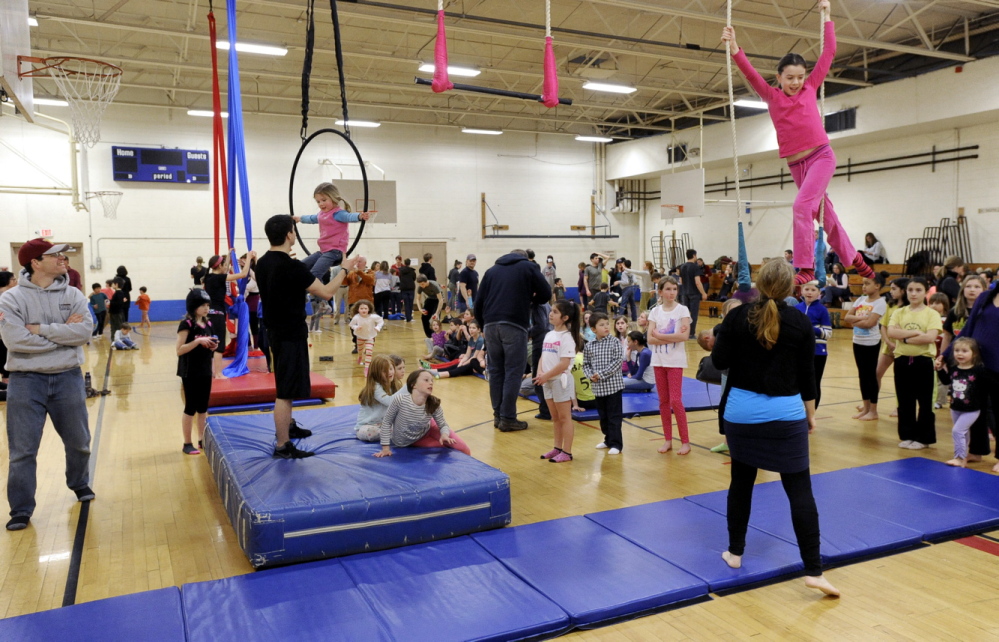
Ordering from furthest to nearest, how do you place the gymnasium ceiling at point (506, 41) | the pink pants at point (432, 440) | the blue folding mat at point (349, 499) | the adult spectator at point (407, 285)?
the adult spectator at point (407, 285) → the gymnasium ceiling at point (506, 41) → the pink pants at point (432, 440) → the blue folding mat at point (349, 499)

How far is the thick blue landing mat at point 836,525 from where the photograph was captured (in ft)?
11.3

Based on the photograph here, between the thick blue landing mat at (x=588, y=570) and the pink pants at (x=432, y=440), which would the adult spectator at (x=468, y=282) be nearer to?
the pink pants at (x=432, y=440)

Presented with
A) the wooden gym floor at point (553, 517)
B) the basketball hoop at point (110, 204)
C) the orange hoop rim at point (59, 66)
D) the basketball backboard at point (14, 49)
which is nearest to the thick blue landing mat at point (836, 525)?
the wooden gym floor at point (553, 517)

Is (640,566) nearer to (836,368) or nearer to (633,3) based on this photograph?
(836,368)

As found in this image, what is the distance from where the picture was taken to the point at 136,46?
13.9m

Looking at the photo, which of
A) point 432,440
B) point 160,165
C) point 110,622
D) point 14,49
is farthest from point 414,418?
point 160,165

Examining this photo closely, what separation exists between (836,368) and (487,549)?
7.55m

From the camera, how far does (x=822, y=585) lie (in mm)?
3027

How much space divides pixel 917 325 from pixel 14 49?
Result: 7894 millimetres

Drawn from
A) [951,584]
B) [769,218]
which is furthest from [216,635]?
[769,218]

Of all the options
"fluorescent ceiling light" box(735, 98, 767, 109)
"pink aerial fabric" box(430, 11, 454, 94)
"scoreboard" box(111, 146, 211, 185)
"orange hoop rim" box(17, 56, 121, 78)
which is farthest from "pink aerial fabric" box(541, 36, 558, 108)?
"scoreboard" box(111, 146, 211, 185)

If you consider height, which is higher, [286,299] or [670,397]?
[286,299]

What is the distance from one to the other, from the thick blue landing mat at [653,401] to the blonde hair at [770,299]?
11.1ft

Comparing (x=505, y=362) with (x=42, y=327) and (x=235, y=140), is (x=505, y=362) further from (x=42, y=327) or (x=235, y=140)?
(x=42, y=327)
